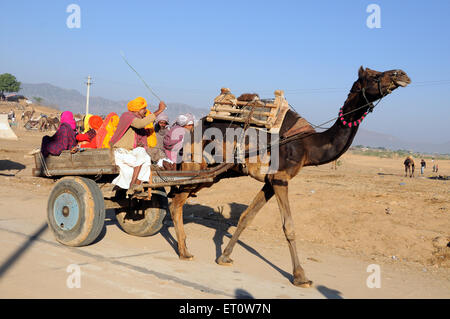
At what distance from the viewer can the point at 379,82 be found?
6273 mm

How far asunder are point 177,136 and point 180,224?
4.87ft

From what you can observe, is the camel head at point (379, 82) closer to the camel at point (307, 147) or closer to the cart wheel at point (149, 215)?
the camel at point (307, 147)

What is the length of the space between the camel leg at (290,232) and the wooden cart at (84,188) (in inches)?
41.8

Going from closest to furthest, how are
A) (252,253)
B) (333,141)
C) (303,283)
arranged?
1. (303,283)
2. (333,141)
3. (252,253)

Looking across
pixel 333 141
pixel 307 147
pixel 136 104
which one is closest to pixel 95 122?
pixel 136 104

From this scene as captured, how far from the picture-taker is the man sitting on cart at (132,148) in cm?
725

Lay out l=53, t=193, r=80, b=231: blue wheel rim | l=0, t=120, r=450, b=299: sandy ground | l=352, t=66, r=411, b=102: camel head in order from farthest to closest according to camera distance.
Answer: l=53, t=193, r=80, b=231: blue wheel rim → l=352, t=66, r=411, b=102: camel head → l=0, t=120, r=450, b=299: sandy ground

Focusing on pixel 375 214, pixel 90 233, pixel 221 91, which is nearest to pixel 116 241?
pixel 90 233

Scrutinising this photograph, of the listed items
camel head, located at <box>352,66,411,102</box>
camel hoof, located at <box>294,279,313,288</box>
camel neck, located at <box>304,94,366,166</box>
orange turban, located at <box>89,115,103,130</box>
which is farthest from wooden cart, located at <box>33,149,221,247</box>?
camel head, located at <box>352,66,411,102</box>

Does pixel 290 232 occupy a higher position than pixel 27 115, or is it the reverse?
pixel 27 115

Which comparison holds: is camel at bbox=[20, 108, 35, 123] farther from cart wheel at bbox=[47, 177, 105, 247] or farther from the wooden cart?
cart wheel at bbox=[47, 177, 105, 247]

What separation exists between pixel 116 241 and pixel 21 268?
2318 millimetres

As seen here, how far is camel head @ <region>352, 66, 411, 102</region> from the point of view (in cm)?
612

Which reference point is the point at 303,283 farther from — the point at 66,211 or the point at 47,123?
the point at 47,123
